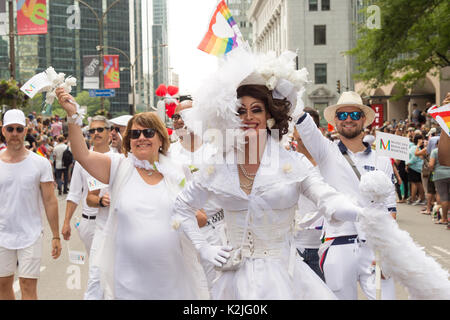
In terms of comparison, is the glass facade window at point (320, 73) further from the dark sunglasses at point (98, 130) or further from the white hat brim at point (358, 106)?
the white hat brim at point (358, 106)

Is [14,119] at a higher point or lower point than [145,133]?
higher

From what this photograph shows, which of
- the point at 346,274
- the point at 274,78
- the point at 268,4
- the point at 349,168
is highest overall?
the point at 268,4

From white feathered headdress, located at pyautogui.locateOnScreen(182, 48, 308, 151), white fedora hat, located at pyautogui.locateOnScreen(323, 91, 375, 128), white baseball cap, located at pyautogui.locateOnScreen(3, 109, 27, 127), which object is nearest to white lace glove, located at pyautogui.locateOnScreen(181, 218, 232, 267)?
white feathered headdress, located at pyautogui.locateOnScreen(182, 48, 308, 151)

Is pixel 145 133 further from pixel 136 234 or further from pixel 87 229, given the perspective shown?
pixel 87 229

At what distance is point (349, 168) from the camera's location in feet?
15.2

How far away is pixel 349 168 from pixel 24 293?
10.6 ft

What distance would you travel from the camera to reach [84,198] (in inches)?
259

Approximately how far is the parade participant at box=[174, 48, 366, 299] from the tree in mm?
19148

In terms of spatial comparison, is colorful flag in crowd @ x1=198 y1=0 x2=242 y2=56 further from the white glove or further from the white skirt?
the white skirt

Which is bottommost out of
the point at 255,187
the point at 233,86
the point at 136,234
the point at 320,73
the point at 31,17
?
the point at 136,234

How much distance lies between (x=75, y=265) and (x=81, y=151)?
4513 mm

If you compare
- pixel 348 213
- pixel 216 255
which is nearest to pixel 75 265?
pixel 216 255
